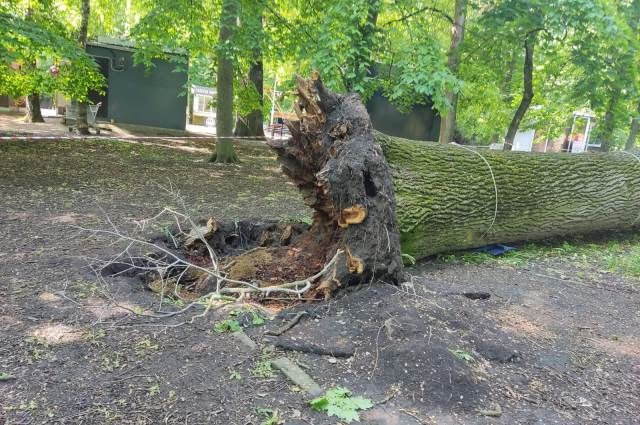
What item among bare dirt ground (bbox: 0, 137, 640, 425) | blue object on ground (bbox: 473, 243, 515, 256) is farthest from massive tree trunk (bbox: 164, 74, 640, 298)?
bare dirt ground (bbox: 0, 137, 640, 425)

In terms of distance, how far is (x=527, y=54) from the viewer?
31.7 ft

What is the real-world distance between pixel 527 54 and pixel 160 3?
7149 mm

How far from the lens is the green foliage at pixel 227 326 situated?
10.0 feet

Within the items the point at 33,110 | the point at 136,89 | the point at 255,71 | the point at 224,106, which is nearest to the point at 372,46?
the point at 224,106

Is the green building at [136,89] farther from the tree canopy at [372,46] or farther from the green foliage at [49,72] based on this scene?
the green foliage at [49,72]

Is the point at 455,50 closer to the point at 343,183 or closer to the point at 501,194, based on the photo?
the point at 501,194

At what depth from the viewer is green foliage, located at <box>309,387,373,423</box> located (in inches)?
93.0

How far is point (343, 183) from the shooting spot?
3787 millimetres

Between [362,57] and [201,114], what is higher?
[362,57]

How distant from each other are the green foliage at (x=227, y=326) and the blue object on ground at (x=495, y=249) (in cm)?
371

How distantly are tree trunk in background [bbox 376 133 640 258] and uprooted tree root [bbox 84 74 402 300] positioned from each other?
692mm

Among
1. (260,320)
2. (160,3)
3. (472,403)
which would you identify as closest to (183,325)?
(260,320)

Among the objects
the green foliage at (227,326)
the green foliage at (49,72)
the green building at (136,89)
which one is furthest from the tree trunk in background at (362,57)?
the green building at (136,89)

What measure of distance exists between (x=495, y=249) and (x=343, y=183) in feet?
10.0
